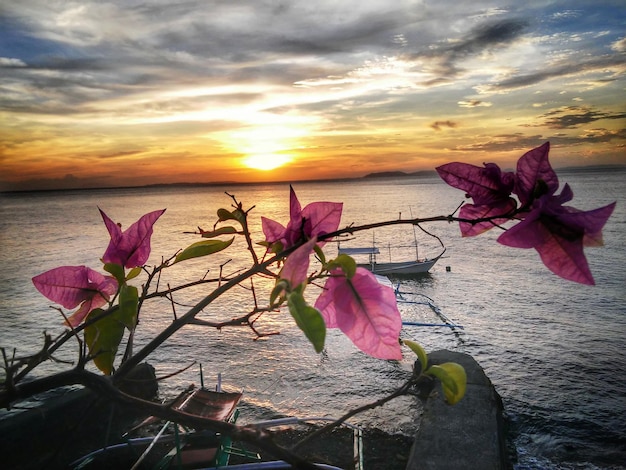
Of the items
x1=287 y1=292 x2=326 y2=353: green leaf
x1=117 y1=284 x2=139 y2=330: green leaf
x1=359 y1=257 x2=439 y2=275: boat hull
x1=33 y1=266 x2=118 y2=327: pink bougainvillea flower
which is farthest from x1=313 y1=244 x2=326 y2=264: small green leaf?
x1=359 y1=257 x2=439 y2=275: boat hull

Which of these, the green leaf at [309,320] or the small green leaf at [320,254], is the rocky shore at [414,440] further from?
the green leaf at [309,320]

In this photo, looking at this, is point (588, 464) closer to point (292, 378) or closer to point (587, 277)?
point (292, 378)

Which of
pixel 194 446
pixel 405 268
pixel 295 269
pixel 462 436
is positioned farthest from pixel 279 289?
pixel 405 268

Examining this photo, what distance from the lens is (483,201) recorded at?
571 millimetres

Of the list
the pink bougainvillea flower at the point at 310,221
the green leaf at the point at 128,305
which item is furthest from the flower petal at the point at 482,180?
the green leaf at the point at 128,305

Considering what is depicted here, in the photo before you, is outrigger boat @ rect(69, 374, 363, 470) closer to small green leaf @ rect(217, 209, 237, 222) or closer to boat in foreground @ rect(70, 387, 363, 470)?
boat in foreground @ rect(70, 387, 363, 470)

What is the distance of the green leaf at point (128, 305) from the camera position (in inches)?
23.0

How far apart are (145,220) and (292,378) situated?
15009mm

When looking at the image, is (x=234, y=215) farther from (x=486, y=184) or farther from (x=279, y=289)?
(x=486, y=184)

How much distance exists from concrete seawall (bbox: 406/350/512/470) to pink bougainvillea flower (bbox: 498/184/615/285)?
5895 mm

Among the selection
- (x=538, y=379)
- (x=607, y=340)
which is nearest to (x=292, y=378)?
(x=538, y=379)

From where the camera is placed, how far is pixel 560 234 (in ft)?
1.59

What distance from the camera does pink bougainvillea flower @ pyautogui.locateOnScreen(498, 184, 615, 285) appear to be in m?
0.46

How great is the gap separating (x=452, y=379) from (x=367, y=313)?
15 centimetres
